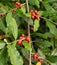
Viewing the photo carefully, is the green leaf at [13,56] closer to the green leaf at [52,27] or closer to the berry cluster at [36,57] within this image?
the berry cluster at [36,57]

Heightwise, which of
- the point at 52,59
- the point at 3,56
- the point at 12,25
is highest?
the point at 12,25

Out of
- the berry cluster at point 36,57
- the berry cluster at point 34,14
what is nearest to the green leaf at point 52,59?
the berry cluster at point 36,57

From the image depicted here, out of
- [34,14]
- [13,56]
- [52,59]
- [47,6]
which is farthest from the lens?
[47,6]

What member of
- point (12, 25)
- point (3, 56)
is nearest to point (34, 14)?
point (12, 25)

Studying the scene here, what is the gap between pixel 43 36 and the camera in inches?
68.7

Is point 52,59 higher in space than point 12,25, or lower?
lower

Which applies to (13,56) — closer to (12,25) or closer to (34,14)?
(12,25)

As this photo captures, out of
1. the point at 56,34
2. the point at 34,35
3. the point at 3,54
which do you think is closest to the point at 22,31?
the point at 34,35

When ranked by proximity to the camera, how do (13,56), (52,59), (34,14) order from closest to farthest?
(13,56) → (34,14) → (52,59)

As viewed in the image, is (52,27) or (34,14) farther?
(52,27)

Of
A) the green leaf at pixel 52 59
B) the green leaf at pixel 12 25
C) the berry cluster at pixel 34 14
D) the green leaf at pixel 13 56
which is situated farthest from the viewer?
the green leaf at pixel 52 59

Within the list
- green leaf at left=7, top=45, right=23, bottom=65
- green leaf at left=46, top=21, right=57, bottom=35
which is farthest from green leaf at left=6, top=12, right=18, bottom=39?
green leaf at left=46, top=21, right=57, bottom=35

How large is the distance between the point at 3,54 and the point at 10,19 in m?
0.23

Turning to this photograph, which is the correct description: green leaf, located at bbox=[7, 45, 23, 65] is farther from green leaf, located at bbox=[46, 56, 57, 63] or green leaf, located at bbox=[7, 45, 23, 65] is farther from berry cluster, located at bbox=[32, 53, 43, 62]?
green leaf, located at bbox=[46, 56, 57, 63]
